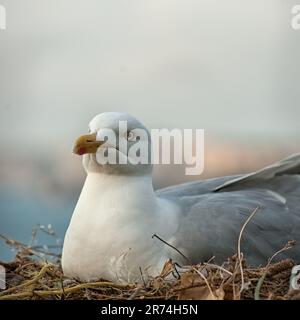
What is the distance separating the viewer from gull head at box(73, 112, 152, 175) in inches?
72.3

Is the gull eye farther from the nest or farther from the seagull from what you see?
the nest

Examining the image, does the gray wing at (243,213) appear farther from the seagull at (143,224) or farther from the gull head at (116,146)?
the gull head at (116,146)

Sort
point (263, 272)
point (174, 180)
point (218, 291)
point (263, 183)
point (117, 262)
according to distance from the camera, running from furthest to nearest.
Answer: point (174, 180), point (263, 183), point (117, 262), point (263, 272), point (218, 291)

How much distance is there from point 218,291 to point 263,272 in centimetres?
17

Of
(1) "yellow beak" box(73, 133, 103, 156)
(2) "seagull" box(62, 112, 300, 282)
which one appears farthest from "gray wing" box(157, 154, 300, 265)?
(1) "yellow beak" box(73, 133, 103, 156)

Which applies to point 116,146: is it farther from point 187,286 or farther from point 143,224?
point 187,286

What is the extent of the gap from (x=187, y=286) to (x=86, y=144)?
15.7 inches

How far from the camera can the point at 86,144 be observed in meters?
1.82

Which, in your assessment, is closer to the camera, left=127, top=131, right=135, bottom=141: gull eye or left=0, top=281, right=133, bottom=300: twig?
left=0, top=281, right=133, bottom=300: twig

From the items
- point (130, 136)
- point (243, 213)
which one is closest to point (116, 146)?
point (130, 136)

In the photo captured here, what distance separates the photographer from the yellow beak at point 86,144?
1.81m
